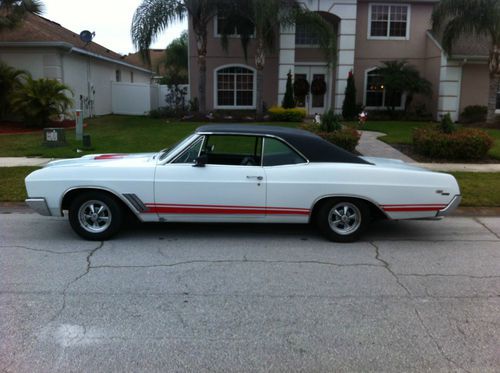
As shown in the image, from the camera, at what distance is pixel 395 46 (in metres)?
24.9

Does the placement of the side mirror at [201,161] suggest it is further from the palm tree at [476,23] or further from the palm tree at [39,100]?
the palm tree at [476,23]

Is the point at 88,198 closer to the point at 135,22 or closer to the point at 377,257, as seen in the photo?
the point at 377,257

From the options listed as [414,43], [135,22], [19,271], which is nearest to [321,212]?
[19,271]

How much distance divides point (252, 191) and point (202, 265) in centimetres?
115

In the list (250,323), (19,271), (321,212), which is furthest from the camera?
(321,212)

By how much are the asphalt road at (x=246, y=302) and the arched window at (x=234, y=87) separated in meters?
19.2

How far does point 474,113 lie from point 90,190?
2105 centimetres

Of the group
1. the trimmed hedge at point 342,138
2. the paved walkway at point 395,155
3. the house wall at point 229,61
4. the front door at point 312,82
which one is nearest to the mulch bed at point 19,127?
the house wall at point 229,61

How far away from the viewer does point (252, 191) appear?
5.98 metres

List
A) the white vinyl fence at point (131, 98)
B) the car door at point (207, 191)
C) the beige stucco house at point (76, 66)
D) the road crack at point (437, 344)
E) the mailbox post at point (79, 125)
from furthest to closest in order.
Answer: the white vinyl fence at point (131, 98), the beige stucco house at point (76, 66), the mailbox post at point (79, 125), the car door at point (207, 191), the road crack at point (437, 344)

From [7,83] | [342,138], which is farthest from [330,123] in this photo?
[7,83]

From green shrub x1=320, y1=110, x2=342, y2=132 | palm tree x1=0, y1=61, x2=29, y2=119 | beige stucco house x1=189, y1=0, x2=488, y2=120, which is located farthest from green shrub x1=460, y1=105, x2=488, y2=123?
palm tree x1=0, y1=61, x2=29, y2=119

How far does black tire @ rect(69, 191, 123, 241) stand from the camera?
604 centimetres

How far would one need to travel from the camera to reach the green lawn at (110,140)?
41.5ft
